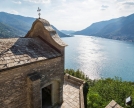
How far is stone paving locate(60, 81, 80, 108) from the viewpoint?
41.5ft

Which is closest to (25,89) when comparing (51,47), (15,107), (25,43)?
(15,107)

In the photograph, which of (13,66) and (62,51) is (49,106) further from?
(13,66)

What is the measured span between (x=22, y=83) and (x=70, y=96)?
7082mm

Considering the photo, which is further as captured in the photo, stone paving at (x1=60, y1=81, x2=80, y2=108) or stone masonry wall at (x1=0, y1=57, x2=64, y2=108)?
stone paving at (x1=60, y1=81, x2=80, y2=108)

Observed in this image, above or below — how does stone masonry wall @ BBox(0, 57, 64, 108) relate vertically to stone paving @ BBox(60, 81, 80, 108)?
above

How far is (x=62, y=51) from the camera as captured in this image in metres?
12.1

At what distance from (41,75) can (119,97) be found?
36.6ft

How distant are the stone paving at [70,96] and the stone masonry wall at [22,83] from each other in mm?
3593

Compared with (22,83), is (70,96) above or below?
below

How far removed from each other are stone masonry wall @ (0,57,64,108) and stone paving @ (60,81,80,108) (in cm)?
359

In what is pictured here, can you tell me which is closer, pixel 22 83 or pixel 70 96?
pixel 22 83

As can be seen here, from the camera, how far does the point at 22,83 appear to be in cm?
876

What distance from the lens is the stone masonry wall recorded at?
782 cm

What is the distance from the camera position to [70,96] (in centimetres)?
1431
